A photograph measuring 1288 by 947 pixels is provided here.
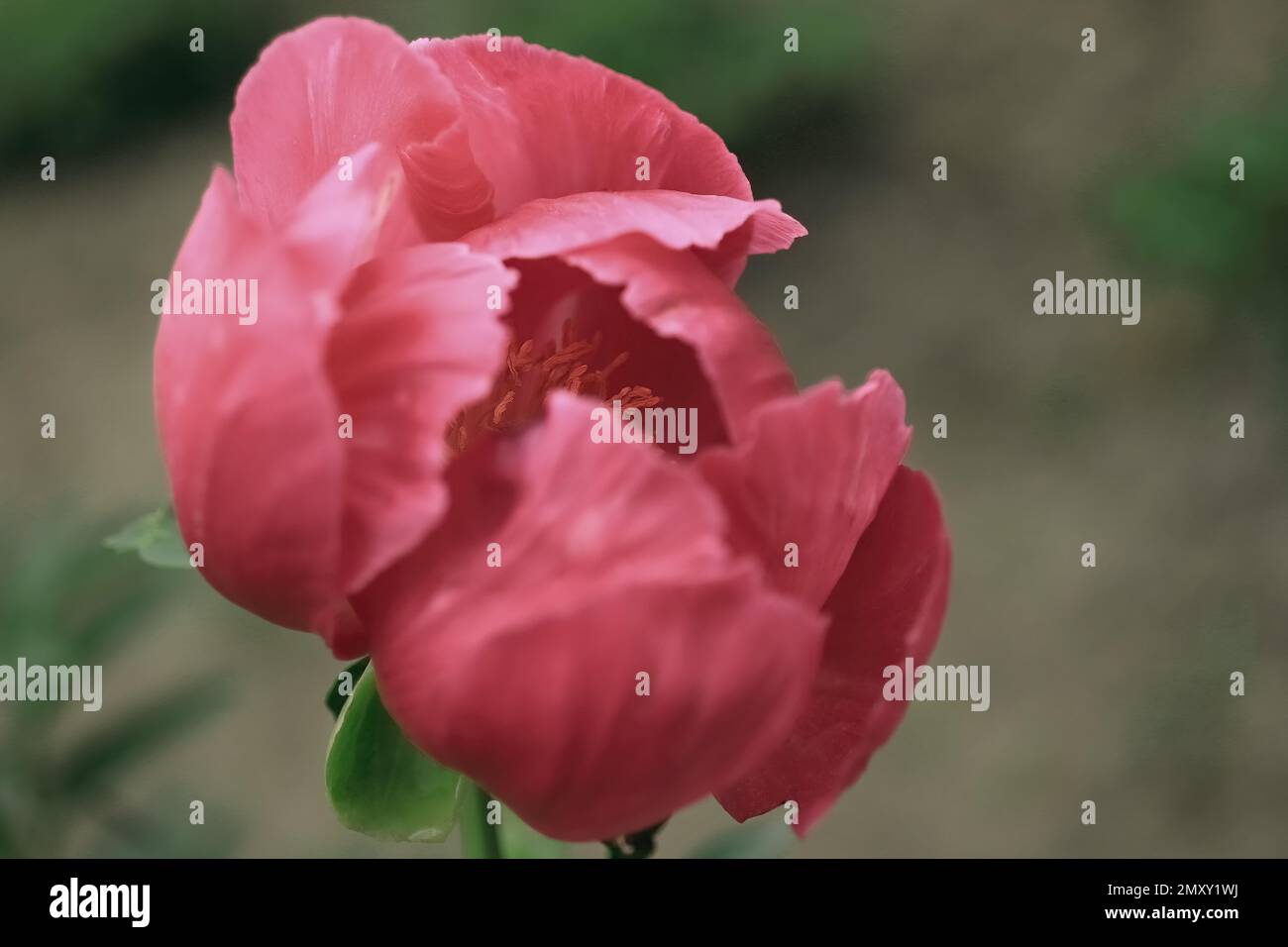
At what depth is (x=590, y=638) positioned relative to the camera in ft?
0.96

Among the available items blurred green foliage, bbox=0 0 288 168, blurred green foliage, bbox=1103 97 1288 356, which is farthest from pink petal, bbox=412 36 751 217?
blurred green foliage, bbox=0 0 288 168

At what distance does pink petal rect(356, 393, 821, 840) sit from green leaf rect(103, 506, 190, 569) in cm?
10

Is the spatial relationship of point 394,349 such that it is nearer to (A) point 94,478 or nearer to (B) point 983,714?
(B) point 983,714

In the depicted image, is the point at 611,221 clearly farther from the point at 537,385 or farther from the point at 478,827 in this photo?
the point at 478,827

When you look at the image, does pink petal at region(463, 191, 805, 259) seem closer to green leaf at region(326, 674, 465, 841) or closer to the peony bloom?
the peony bloom

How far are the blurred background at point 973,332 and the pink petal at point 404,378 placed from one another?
870 millimetres

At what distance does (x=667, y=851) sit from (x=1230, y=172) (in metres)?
1.19

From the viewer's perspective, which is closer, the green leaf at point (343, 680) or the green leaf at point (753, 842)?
the green leaf at point (343, 680)

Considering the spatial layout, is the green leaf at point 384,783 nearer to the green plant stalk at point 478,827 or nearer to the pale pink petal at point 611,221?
the green plant stalk at point 478,827

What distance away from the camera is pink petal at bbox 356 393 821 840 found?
30 cm

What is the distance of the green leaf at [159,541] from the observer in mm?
389

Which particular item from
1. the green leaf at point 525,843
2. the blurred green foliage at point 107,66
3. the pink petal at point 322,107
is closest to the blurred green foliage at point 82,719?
the green leaf at point 525,843

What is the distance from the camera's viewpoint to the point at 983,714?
62.4 inches

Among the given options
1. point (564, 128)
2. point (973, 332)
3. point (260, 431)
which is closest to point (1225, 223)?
point (973, 332)
